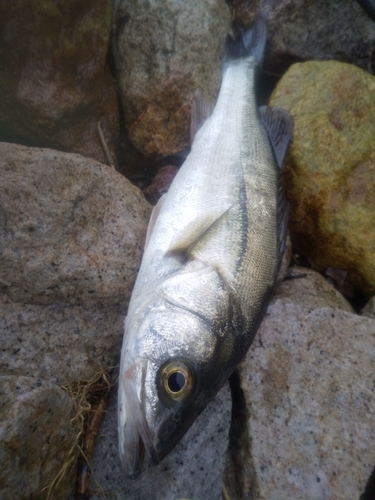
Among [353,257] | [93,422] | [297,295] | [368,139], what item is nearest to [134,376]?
[93,422]

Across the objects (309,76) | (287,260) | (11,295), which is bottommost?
(11,295)

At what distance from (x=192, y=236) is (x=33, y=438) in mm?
1471

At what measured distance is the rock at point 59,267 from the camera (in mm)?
2256

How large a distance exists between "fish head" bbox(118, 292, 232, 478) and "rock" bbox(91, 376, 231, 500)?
0.41 meters

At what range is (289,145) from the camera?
3.08 metres

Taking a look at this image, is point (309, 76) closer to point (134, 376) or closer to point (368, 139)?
point (368, 139)

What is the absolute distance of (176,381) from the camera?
1.83m

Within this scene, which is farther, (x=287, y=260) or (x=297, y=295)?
(x=287, y=260)

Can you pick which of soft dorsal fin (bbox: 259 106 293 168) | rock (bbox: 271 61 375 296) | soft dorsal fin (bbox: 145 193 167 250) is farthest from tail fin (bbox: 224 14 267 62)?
soft dorsal fin (bbox: 145 193 167 250)

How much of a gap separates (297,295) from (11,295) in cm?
219

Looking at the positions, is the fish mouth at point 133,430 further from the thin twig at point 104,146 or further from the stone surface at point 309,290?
the thin twig at point 104,146

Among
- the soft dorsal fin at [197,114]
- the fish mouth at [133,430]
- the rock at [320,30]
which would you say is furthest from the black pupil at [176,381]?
the rock at [320,30]

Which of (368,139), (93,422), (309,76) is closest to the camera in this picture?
(93,422)

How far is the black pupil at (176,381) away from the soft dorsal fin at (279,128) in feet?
6.50
